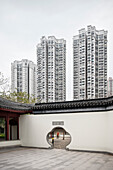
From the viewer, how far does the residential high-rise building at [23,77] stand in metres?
33.6

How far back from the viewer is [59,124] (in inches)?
382

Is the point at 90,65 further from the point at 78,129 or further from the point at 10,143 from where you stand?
the point at 10,143

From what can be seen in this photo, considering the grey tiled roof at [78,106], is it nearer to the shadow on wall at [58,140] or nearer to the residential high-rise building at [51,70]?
the shadow on wall at [58,140]

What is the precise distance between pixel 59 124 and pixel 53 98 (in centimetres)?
2302

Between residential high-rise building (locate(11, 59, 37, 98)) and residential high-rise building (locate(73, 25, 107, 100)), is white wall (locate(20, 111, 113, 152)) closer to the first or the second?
residential high-rise building (locate(73, 25, 107, 100))

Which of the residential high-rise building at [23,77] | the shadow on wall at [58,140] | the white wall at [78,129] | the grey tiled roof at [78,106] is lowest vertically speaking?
the shadow on wall at [58,140]

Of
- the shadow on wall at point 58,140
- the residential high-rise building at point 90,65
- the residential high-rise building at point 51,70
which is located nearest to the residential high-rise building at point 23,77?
the residential high-rise building at point 51,70

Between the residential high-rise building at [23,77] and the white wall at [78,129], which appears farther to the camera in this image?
the residential high-rise building at [23,77]

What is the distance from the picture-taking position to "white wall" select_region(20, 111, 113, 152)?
8406mm

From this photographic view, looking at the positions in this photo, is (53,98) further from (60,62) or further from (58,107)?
(58,107)

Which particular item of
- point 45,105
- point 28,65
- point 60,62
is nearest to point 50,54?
point 60,62

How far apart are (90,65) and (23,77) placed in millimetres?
12800

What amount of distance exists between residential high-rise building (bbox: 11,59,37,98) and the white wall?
887 inches

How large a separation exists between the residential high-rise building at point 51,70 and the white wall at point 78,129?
2067 centimetres
